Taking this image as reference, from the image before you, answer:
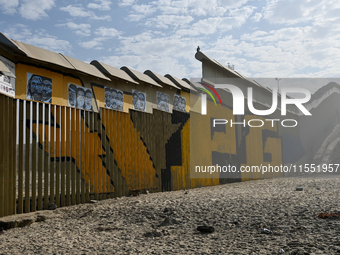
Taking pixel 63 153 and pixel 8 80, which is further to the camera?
pixel 63 153

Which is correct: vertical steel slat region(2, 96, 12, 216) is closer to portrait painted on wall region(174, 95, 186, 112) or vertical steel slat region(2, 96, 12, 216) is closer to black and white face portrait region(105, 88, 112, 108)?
black and white face portrait region(105, 88, 112, 108)

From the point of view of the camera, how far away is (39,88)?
5441mm

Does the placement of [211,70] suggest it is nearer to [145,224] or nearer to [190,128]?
[190,128]

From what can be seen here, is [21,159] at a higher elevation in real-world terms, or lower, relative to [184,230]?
higher

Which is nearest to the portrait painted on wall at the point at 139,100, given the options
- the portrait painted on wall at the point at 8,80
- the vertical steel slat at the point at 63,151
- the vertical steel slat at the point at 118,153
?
the vertical steel slat at the point at 118,153

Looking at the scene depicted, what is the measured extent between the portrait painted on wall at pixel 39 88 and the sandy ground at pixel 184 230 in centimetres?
194

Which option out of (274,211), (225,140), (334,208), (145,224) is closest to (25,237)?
(145,224)

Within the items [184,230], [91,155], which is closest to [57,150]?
[91,155]

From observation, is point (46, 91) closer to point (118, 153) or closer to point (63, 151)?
point (63, 151)

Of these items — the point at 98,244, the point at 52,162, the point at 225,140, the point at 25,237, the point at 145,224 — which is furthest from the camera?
the point at 225,140

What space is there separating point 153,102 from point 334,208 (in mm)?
5214

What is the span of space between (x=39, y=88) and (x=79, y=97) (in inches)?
35.9

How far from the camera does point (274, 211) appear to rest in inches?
166

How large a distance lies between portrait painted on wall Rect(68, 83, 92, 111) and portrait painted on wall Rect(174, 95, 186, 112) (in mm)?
3407
